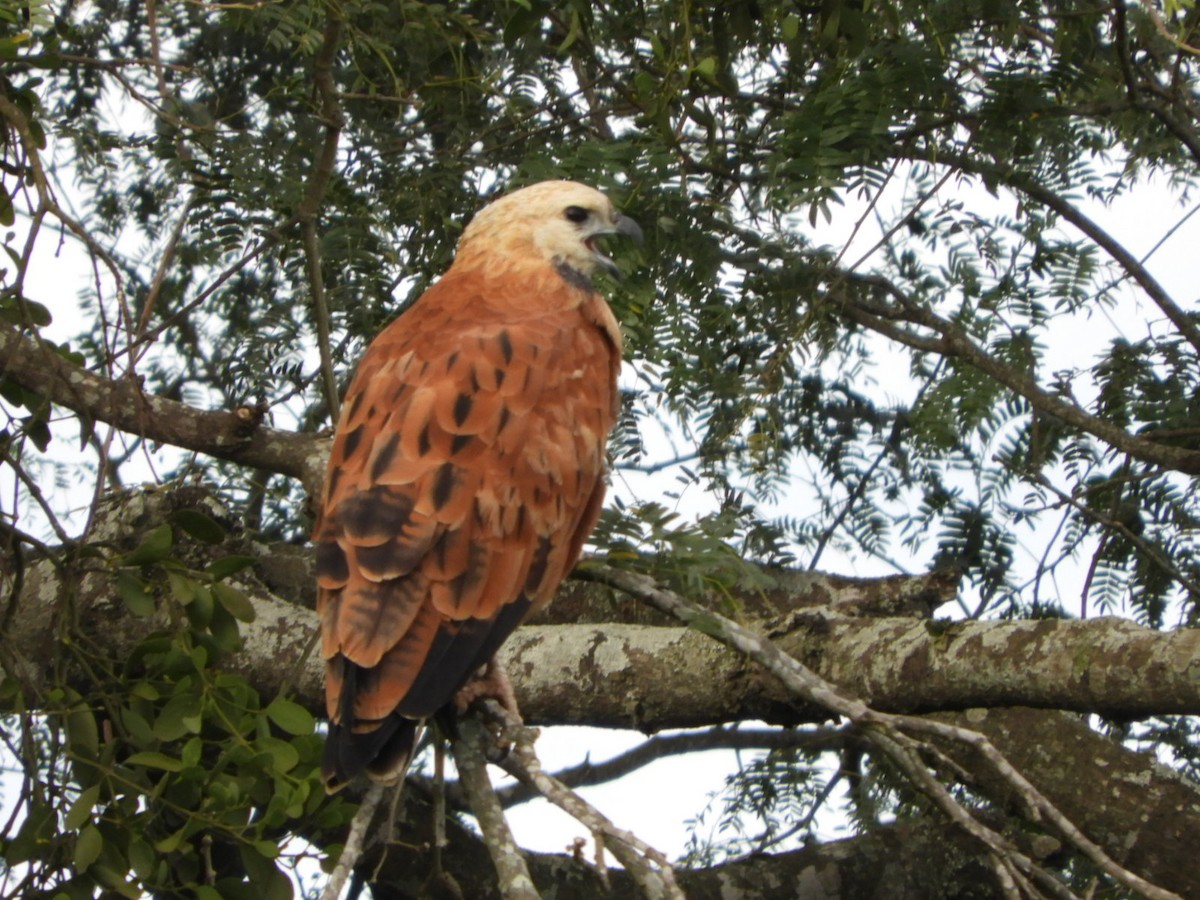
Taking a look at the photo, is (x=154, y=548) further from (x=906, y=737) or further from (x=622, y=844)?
(x=906, y=737)

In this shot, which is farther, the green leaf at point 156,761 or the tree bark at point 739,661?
the tree bark at point 739,661

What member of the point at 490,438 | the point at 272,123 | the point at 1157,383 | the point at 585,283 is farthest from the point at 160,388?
the point at 1157,383

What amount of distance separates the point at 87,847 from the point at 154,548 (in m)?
0.47

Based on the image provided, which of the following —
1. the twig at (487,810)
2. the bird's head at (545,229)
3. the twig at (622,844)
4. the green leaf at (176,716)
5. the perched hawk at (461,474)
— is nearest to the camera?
the twig at (622,844)

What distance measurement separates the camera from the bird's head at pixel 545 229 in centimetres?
346

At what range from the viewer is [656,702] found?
3.17 metres

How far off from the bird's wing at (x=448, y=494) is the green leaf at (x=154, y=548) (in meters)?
0.38

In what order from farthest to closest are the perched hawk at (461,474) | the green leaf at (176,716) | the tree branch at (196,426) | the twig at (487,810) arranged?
1. the tree branch at (196,426)
2. the perched hawk at (461,474)
3. the green leaf at (176,716)
4. the twig at (487,810)

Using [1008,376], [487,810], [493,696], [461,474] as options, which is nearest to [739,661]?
[493,696]

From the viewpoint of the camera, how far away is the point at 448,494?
9.18 ft

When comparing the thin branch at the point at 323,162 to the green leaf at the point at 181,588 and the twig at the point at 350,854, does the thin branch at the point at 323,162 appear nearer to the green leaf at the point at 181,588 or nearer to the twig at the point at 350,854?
the green leaf at the point at 181,588

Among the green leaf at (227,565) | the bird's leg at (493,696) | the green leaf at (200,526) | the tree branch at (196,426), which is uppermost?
the tree branch at (196,426)

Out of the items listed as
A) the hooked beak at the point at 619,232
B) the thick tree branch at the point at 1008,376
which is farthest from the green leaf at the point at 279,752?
the thick tree branch at the point at 1008,376

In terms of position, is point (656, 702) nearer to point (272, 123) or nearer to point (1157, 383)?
point (1157, 383)
